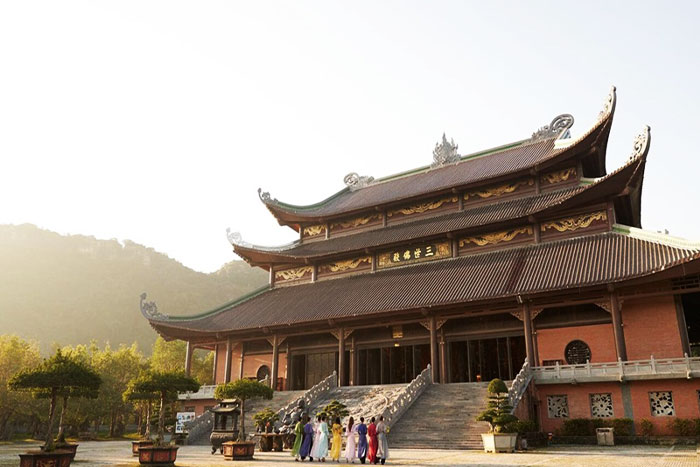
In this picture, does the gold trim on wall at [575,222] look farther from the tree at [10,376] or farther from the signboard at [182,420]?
the tree at [10,376]

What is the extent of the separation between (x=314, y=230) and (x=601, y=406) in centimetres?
2083

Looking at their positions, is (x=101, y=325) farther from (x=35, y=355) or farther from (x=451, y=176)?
(x=451, y=176)

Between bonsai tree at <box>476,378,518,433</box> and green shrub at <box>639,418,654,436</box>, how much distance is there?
4937 millimetres

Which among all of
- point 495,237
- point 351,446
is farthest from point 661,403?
point 351,446

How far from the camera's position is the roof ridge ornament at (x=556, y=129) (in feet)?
102

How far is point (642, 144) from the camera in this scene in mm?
22188

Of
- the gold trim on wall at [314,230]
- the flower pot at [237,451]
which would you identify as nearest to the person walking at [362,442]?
the flower pot at [237,451]

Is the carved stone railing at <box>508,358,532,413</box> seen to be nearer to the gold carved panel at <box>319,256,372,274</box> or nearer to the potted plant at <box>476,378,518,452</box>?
the potted plant at <box>476,378,518,452</box>

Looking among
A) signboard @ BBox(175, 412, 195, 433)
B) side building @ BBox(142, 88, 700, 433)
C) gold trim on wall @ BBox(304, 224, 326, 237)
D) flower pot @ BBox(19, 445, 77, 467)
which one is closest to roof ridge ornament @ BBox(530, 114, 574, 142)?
side building @ BBox(142, 88, 700, 433)

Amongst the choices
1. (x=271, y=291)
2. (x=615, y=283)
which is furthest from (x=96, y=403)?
(x=615, y=283)

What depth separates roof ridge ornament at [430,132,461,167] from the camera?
1406 inches

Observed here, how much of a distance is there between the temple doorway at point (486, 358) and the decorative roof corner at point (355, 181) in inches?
688

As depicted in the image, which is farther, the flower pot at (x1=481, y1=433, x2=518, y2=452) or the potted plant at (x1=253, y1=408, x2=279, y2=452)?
the potted plant at (x1=253, y1=408, x2=279, y2=452)

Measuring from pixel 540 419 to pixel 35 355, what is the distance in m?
34.1
